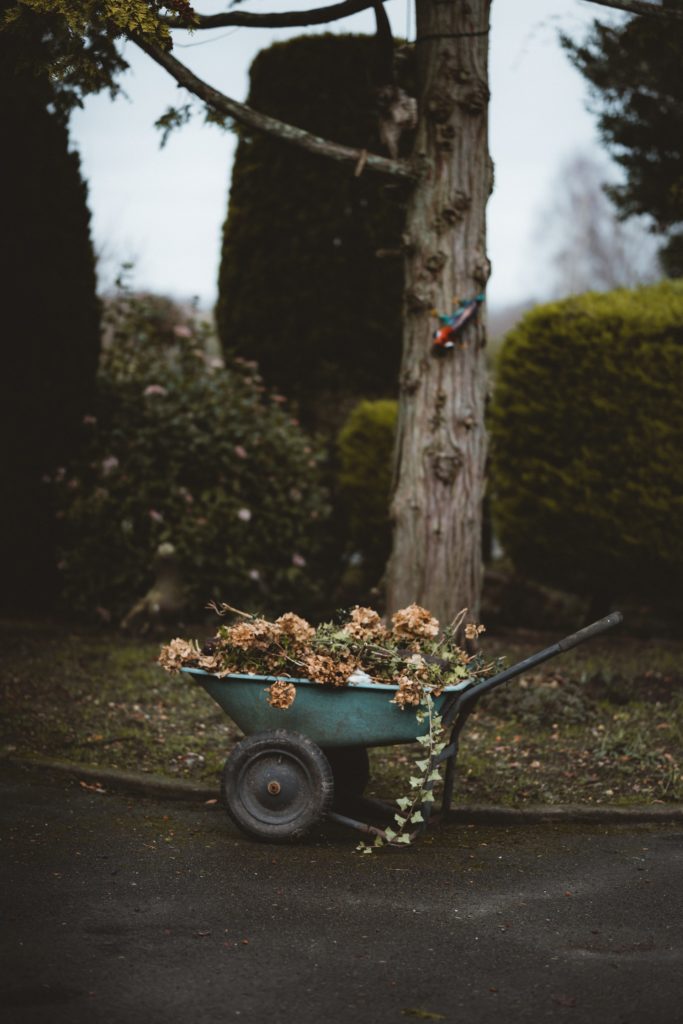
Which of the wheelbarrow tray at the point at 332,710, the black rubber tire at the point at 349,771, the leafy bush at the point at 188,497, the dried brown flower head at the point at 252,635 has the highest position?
the leafy bush at the point at 188,497

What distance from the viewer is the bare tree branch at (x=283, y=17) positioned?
555 centimetres

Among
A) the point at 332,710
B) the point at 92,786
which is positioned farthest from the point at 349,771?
the point at 92,786

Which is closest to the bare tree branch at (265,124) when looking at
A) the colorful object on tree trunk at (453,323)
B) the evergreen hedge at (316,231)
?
the colorful object on tree trunk at (453,323)

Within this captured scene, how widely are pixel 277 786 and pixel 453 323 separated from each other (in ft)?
9.25

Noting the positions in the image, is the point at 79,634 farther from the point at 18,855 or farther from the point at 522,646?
the point at 18,855

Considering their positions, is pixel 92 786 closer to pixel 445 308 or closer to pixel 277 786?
pixel 277 786

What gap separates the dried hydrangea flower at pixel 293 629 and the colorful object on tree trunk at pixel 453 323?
2.29m

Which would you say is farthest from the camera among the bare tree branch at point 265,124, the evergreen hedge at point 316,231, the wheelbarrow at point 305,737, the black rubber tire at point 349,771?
the evergreen hedge at point 316,231

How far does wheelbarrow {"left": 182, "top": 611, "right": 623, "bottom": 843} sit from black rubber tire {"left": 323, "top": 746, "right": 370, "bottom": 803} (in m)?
0.37

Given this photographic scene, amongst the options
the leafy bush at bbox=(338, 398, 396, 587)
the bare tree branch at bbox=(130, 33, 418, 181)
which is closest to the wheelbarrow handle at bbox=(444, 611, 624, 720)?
the bare tree branch at bbox=(130, 33, 418, 181)

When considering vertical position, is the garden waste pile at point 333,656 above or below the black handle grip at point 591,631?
below

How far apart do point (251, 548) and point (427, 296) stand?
313 centimetres

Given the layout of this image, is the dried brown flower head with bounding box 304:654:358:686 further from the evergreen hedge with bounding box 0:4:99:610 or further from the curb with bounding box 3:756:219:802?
the evergreen hedge with bounding box 0:4:99:610

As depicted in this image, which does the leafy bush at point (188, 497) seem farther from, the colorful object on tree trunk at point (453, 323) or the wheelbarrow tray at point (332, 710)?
the wheelbarrow tray at point (332, 710)
